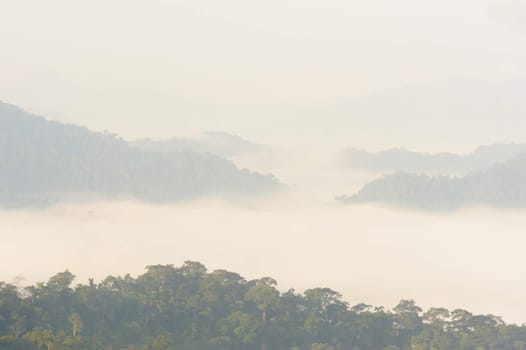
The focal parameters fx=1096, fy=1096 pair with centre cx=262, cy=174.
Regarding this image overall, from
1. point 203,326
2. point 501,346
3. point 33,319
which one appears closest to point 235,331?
point 203,326

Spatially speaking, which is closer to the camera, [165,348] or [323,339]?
[165,348]

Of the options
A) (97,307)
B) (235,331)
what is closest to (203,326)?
(235,331)

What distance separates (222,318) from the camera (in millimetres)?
135375

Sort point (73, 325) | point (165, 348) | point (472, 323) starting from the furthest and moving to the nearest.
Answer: point (472, 323)
point (73, 325)
point (165, 348)

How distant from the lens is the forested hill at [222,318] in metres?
127

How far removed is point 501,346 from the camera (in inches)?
5340

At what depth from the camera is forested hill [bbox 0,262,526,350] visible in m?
127

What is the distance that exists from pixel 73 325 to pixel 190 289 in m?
25.8

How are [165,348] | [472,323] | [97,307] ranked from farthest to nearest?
[472,323], [97,307], [165,348]

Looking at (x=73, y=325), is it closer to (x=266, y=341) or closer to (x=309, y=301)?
(x=266, y=341)

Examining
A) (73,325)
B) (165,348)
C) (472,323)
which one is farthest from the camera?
(472,323)

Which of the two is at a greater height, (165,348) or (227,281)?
(227,281)

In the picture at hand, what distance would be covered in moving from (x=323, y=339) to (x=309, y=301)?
786cm

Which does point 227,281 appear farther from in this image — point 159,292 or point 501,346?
point 501,346
